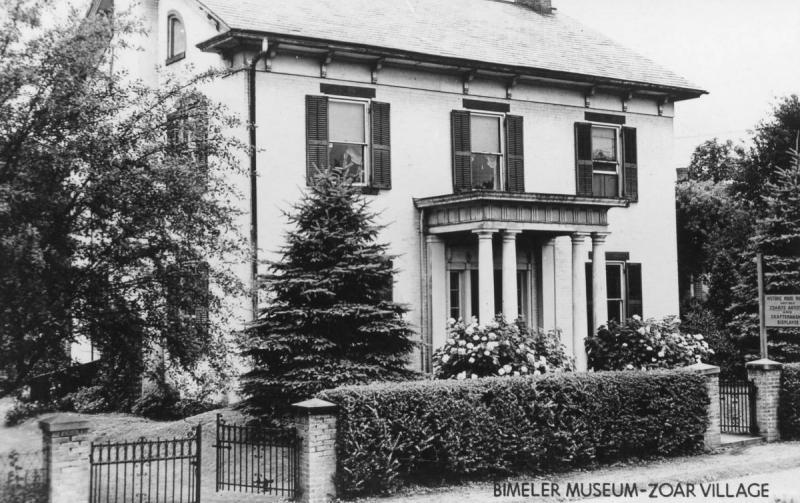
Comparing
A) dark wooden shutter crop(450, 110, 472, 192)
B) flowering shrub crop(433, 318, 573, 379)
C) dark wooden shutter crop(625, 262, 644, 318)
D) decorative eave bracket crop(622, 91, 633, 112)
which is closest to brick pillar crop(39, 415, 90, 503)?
flowering shrub crop(433, 318, 573, 379)

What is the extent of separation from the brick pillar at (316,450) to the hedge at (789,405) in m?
9.42

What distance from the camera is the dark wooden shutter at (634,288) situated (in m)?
23.8

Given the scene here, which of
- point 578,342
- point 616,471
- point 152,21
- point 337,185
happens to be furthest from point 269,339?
point 152,21

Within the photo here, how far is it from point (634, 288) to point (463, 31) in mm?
7960

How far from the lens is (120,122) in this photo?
40.5 feet

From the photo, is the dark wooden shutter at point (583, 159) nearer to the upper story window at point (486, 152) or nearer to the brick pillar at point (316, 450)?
the upper story window at point (486, 152)

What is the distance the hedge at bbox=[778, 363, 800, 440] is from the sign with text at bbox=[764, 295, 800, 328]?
159 cm

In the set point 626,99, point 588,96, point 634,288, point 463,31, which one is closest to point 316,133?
point 463,31

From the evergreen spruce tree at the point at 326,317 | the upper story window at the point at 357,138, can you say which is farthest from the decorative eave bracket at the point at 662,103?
the evergreen spruce tree at the point at 326,317

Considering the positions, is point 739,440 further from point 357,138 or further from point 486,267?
point 357,138

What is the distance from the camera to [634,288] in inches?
940

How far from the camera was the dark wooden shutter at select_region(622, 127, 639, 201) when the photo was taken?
23688mm

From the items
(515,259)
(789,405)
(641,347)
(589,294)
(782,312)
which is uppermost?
(515,259)

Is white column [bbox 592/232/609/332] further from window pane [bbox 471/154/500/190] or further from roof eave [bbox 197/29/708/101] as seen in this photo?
roof eave [bbox 197/29/708/101]
